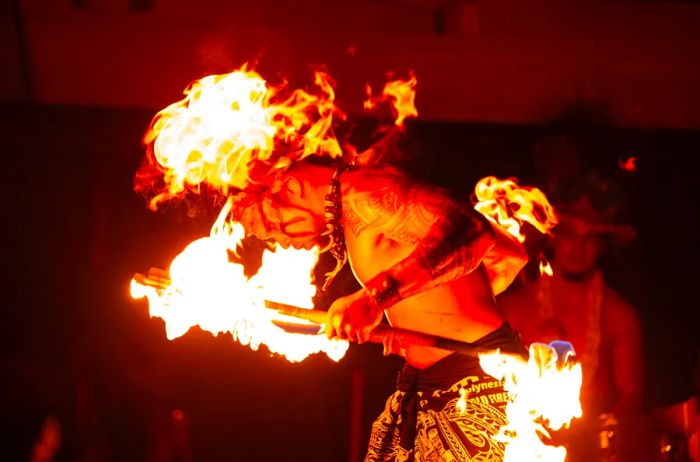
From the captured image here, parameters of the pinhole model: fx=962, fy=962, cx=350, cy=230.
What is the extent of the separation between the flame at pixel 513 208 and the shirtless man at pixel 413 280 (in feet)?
2.28

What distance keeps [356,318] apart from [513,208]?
5.62 feet

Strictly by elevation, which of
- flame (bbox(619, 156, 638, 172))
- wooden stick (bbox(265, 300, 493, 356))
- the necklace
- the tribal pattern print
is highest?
flame (bbox(619, 156, 638, 172))

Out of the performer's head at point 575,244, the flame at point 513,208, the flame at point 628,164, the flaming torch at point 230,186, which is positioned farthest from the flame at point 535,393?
the flame at point 628,164

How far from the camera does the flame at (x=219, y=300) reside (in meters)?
3.44

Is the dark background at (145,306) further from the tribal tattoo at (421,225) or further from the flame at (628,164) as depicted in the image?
the tribal tattoo at (421,225)

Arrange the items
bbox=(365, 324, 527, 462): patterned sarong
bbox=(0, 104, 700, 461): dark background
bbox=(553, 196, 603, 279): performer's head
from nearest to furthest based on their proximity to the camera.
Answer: bbox=(365, 324, 527, 462): patterned sarong < bbox=(553, 196, 603, 279): performer's head < bbox=(0, 104, 700, 461): dark background

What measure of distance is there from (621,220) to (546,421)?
9.18 feet

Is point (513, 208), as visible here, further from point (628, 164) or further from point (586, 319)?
point (628, 164)

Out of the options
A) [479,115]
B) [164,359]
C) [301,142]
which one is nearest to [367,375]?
[164,359]

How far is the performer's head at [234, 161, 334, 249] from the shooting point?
348 cm

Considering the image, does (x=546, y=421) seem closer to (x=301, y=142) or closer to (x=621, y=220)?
(x=301, y=142)

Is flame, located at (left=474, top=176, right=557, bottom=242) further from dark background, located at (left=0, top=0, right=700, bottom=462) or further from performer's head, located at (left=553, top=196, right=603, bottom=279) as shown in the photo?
dark background, located at (left=0, top=0, right=700, bottom=462)

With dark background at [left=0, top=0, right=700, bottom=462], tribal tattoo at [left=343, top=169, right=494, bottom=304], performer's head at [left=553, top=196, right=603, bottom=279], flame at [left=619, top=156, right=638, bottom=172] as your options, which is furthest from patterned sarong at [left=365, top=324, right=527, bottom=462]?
flame at [left=619, top=156, right=638, bottom=172]

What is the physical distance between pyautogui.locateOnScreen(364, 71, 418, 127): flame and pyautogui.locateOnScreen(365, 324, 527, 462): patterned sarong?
→ 8.25ft
